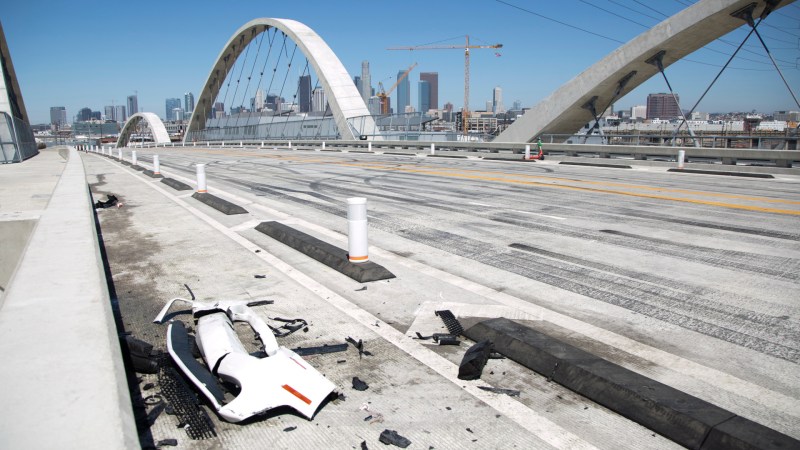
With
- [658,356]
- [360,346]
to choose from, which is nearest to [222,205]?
[360,346]

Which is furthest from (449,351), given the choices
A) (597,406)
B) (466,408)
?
(597,406)

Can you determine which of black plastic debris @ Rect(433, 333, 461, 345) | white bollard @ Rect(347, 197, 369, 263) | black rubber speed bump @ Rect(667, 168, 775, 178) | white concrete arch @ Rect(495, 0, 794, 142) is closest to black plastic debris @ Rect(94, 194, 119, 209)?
white bollard @ Rect(347, 197, 369, 263)

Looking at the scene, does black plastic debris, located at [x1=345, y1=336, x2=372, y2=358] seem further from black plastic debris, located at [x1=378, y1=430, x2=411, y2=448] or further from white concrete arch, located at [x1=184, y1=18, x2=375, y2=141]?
white concrete arch, located at [x1=184, y1=18, x2=375, y2=141]

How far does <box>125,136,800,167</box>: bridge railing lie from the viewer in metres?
21.6

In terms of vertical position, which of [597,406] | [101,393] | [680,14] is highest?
[680,14]

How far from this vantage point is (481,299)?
574 cm

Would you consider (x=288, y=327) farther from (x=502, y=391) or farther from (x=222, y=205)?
(x=222, y=205)

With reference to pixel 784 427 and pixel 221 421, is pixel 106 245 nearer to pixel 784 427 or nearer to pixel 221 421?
pixel 221 421

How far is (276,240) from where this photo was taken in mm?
8828

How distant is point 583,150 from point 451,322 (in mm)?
26008

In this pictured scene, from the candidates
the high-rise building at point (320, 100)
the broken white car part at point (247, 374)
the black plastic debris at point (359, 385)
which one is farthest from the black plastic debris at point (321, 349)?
the high-rise building at point (320, 100)

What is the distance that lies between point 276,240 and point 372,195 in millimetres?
5865

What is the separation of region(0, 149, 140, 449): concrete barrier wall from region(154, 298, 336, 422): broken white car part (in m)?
0.59

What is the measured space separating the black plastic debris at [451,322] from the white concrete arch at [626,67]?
2973 cm
